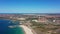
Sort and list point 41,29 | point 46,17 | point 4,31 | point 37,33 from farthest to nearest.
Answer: point 4,31
point 46,17
point 41,29
point 37,33

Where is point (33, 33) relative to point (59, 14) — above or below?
below

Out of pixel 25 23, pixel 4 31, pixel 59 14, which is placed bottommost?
pixel 4 31

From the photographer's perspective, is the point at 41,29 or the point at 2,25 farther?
the point at 2,25

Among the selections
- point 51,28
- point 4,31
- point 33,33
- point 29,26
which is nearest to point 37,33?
point 33,33

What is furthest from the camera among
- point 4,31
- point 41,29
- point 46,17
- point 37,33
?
point 4,31

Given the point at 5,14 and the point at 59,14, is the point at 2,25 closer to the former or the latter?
the point at 5,14

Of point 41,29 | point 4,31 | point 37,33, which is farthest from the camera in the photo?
point 4,31

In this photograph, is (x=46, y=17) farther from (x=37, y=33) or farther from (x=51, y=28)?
(x=37, y=33)

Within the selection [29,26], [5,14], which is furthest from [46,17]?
[5,14]

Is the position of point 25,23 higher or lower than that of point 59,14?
lower
